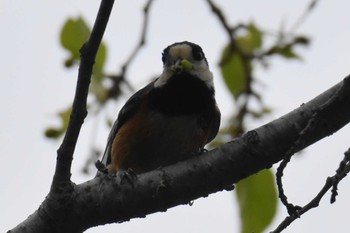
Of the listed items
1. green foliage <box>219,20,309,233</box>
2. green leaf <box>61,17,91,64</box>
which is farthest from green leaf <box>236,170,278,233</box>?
green leaf <box>61,17,91,64</box>

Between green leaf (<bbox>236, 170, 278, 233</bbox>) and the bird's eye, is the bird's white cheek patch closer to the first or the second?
the bird's eye

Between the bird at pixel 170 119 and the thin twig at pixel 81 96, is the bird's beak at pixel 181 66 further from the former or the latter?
the thin twig at pixel 81 96

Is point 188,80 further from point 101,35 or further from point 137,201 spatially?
point 101,35

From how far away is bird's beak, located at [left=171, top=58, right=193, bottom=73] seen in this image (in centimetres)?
453

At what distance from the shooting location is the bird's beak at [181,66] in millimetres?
4531

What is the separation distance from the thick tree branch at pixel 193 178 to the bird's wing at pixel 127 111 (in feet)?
4.05

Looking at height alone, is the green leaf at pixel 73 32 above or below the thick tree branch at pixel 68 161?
above

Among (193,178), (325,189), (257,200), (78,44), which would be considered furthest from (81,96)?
(78,44)

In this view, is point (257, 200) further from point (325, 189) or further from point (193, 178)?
point (325, 189)

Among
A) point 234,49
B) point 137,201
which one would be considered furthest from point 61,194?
point 234,49

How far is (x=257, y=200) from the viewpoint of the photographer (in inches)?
150

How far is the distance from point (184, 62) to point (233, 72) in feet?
1.06

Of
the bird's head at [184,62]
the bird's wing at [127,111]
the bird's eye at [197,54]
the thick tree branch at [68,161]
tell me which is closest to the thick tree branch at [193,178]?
the thick tree branch at [68,161]

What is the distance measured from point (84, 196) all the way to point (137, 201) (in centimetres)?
24
